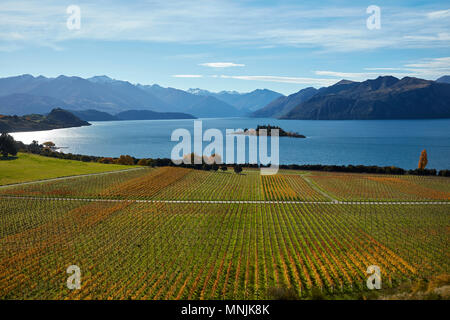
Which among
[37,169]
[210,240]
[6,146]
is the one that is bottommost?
[210,240]

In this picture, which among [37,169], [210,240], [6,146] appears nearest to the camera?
[210,240]

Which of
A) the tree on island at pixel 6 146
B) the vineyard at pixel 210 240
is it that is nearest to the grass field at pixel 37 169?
the tree on island at pixel 6 146

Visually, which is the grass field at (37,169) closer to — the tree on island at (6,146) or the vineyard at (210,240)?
the tree on island at (6,146)

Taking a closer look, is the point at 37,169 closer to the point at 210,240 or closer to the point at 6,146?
the point at 6,146

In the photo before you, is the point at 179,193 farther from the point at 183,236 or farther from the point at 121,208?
the point at 183,236

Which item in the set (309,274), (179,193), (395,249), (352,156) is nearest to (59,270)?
(309,274)

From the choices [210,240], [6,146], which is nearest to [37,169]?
[6,146]
